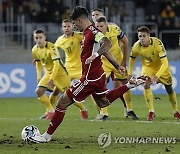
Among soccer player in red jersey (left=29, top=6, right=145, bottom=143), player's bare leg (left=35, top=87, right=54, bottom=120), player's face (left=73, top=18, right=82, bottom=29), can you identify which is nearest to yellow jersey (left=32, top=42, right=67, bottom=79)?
player's bare leg (left=35, top=87, right=54, bottom=120)

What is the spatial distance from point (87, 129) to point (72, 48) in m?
3.33

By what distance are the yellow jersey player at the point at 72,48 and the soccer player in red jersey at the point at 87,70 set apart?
4.25 m

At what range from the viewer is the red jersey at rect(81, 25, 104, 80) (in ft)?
37.3

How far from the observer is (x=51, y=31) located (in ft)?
89.7

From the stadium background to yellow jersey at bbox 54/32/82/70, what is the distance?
367 inches

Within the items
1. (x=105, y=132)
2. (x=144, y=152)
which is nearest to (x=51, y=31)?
(x=105, y=132)

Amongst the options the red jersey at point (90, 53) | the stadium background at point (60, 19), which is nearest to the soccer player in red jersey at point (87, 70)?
the red jersey at point (90, 53)

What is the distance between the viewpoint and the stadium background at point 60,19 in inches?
1061

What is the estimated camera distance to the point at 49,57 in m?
16.1

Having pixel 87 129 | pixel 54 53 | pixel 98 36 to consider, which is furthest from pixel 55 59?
pixel 98 36

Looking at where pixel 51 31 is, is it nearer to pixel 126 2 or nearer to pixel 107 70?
pixel 126 2

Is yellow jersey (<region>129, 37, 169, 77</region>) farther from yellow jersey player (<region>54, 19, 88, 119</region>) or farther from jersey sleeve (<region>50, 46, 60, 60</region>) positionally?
jersey sleeve (<region>50, 46, 60, 60</region>)

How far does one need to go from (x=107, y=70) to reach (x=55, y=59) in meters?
1.21

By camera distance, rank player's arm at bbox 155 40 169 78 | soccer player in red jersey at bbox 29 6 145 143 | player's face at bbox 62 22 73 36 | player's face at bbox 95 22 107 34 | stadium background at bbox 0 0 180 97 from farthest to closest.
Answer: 1. stadium background at bbox 0 0 180 97
2. player's face at bbox 62 22 73 36
3. player's face at bbox 95 22 107 34
4. player's arm at bbox 155 40 169 78
5. soccer player in red jersey at bbox 29 6 145 143
